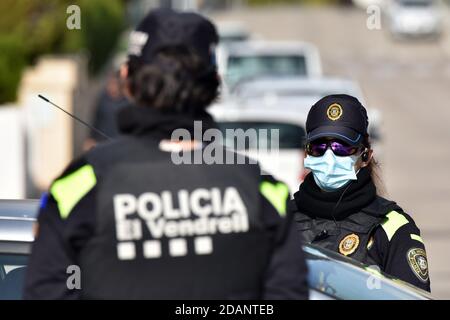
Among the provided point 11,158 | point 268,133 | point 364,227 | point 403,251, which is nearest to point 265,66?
point 11,158

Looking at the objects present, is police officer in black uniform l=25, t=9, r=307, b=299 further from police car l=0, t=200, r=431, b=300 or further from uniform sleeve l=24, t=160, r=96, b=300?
police car l=0, t=200, r=431, b=300

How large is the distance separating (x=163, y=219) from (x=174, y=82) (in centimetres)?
37

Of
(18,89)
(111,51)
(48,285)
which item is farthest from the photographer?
(111,51)

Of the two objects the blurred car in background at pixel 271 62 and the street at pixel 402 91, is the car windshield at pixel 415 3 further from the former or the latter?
the blurred car in background at pixel 271 62

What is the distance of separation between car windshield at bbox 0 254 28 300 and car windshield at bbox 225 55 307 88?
1324cm

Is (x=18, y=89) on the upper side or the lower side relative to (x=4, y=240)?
upper

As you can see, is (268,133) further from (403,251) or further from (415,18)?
(415,18)

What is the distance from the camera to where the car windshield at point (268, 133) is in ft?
35.2

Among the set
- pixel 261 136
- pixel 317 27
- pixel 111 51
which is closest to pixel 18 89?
pixel 261 136

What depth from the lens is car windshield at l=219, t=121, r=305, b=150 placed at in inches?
423

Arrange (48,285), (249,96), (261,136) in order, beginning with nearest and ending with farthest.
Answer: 1. (48,285)
2. (261,136)
3. (249,96)
